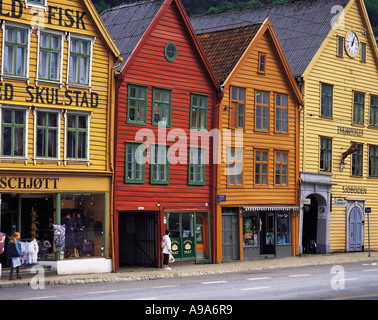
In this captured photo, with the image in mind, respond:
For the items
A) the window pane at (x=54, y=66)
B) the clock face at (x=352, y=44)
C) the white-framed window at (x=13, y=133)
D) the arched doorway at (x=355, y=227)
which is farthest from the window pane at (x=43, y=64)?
the arched doorway at (x=355, y=227)

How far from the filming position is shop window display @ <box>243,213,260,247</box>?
40219 mm

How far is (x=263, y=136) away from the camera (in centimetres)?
4125

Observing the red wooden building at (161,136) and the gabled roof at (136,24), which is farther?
the gabled roof at (136,24)

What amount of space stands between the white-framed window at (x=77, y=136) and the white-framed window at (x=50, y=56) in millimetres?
1575

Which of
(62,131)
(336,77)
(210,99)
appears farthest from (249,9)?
(62,131)

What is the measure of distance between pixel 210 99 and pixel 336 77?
11323 mm

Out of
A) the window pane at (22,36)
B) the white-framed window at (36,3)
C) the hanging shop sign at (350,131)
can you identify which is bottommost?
the hanging shop sign at (350,131)

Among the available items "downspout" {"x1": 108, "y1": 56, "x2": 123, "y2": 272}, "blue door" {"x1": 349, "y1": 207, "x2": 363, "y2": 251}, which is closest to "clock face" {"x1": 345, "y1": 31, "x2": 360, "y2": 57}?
"blue door" {"x1": 349, "y1": 207, "x2": 363, "y2": 251}

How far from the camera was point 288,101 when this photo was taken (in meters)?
42.9

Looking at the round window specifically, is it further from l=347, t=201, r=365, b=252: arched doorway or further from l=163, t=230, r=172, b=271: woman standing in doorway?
l=347, t=201, r=365, b=252: arched doorway

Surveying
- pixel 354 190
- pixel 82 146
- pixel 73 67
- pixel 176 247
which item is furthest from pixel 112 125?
pixel 354 190

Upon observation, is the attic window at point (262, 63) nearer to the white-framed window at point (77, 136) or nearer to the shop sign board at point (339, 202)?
the shop sign board at point (339, 202)

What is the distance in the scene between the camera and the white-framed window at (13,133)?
29.8 metres
